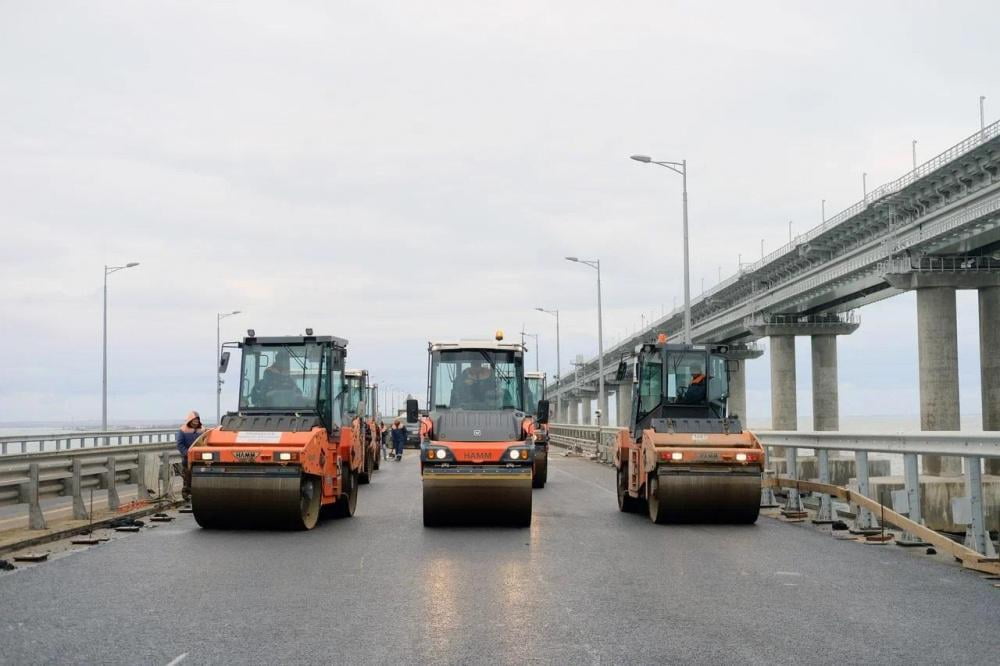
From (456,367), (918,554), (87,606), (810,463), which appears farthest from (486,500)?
(810,463)

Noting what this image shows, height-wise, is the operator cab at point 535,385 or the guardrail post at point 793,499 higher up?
the operator cab at point 535,385

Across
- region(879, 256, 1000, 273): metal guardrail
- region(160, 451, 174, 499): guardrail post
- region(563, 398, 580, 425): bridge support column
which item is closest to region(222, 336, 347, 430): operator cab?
region(160, 451, 174, 499): guardrail post

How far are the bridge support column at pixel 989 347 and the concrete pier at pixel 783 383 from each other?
17.7m

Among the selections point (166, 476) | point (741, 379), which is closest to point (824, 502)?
point (166, 476)

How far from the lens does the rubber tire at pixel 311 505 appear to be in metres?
14.6

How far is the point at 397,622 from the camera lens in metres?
8.06

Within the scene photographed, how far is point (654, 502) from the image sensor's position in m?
15.4

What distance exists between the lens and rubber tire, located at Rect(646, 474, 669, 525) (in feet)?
49.5

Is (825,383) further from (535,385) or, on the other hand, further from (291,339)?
(291,339)

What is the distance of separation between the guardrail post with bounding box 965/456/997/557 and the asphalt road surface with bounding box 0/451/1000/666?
14.5 inches

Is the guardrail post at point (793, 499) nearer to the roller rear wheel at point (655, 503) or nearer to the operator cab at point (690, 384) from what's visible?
the operator cab at point (690, 384)

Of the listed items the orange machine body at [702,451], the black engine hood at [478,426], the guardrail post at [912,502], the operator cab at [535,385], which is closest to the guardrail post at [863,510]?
the guardrail post at [912,502]

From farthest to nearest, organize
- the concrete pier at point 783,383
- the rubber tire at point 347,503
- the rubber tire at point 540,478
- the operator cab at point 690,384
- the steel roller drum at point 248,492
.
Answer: the concrete pier at point 783,383
the rubber tire at point 540,478
the operator cab at point 690,384
the rubber tire at point 347,503
the steel roller drum at point 248,492

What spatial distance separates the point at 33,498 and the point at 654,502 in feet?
28.3
